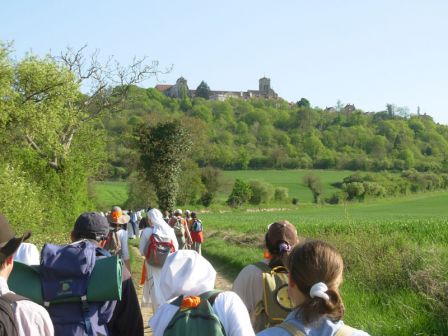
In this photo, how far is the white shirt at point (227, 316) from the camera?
347 centimetres

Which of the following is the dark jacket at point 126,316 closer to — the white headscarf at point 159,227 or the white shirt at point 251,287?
the white shirt at point 251,287

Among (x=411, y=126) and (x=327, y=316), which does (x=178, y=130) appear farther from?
(x=411, y=126)

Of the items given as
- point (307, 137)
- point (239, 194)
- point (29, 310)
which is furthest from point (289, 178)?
point (29, 310)

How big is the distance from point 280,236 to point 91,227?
1364 mm

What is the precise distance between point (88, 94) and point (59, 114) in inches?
290

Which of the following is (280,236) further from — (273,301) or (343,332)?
(343,332)

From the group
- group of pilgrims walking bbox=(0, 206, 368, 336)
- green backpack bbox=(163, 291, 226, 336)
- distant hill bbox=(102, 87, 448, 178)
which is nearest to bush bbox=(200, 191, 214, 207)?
distant hill bbox=(102, 87, 448, 178)

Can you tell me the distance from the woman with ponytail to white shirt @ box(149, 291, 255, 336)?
551mm

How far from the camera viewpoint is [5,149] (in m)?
22.7

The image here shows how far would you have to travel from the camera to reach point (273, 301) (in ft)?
15.0

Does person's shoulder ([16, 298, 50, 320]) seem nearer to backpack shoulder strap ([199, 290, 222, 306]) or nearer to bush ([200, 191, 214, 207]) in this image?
backpack shoulder strap ([199, 290, 222, 306])

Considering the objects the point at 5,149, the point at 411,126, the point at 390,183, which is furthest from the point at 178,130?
the point at 411,126

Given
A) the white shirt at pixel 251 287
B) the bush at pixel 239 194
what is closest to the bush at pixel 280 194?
the bush at pixel 239 194

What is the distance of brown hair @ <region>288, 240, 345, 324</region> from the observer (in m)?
2.85
